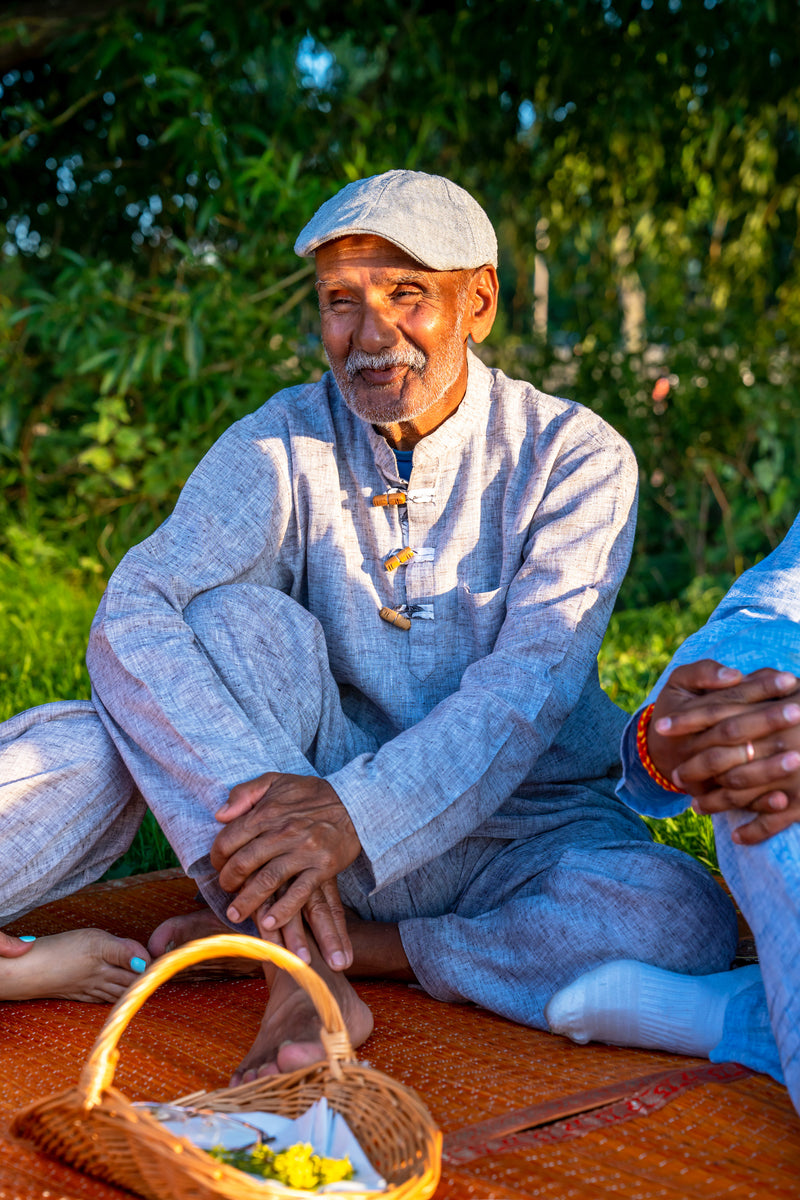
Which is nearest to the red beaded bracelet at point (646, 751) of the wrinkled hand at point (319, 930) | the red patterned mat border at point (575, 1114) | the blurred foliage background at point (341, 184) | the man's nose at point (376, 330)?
the red patterned mat border at point (575, 1114)

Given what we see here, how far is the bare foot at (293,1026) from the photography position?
5.93 feet

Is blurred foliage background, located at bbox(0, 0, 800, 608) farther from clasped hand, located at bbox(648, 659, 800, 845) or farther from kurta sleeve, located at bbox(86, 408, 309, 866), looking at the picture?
clasped hand, located at bbox(648, 659, 800, 845)

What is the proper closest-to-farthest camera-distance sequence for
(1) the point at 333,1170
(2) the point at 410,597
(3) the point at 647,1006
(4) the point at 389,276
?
(1) the point at 333,1170 → (3) the point at 647,1006 → (4) the point at 389,276 → (2) the point at 410,597

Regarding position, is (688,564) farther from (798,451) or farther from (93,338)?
(93,338)

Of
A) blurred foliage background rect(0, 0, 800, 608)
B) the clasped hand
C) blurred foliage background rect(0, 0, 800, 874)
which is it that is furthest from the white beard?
blurred foliage background rect(0, 0, 800, 608)

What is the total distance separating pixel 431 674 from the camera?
99.0 inches

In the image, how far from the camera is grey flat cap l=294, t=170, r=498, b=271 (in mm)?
2375

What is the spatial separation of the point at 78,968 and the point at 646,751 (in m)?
1.10

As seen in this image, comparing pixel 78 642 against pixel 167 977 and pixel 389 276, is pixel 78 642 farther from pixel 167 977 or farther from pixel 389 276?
pixel 167 977

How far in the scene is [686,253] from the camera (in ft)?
21.7

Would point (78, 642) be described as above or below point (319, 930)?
above

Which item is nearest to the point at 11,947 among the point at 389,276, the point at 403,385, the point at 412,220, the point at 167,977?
the point at 167,977

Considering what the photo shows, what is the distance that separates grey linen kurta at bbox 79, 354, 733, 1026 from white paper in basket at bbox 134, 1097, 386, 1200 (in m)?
0.52

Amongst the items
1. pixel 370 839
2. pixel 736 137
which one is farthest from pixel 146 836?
pixel 736 137
